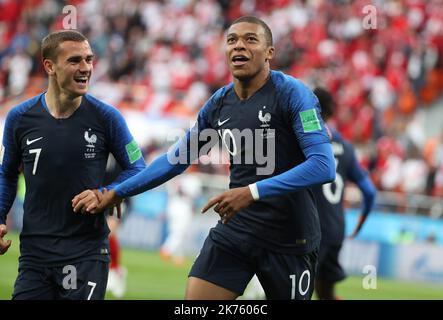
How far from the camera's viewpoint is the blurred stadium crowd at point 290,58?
21828 millimetres

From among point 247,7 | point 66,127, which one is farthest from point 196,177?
point 66,127

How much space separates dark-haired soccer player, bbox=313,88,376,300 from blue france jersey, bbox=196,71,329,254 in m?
2.80

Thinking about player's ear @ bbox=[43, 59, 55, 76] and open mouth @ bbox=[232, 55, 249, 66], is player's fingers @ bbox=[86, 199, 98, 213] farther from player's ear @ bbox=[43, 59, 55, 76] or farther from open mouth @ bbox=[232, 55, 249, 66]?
open mouth @ bbox=[232, 55, 249, 66]

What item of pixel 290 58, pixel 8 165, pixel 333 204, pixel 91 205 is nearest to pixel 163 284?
pixel 333 204

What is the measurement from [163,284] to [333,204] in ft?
16.1

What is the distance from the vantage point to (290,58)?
2397 cm

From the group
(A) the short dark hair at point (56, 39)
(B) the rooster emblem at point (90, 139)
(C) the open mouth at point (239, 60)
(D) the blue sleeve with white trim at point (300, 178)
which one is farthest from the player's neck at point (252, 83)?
(A) the short dark hair at point (56, 39)

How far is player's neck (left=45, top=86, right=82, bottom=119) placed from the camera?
6.57m

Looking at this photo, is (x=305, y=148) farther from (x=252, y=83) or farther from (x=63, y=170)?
(x=63, y=170)

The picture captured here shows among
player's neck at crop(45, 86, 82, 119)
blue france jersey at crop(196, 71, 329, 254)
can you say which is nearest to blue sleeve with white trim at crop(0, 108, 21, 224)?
player's neck at crop(45, 86, 82, 119)

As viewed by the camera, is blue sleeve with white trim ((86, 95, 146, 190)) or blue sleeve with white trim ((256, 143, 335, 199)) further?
blue sleeve with white trim ((86, 95, 146, 190))

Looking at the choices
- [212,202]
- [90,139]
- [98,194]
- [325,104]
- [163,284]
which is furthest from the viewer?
[163,284]

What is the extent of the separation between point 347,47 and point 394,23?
1.27 m

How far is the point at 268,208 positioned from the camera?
6379 millimetres
